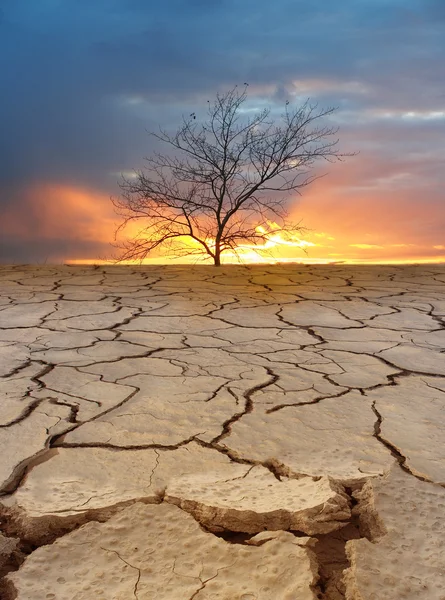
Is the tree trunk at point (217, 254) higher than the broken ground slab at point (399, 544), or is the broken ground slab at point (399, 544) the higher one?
the tree trunk at point (217, 254)

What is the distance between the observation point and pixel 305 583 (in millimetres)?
917

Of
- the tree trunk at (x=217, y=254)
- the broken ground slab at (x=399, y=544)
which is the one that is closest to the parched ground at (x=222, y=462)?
the broken ground slab at (x=399, y=544)

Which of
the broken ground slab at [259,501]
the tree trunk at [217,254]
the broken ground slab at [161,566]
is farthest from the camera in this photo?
the tree trunk at [217,254]

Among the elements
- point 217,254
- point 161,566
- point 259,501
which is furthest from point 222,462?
point 217,254

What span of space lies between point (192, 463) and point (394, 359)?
1.25m

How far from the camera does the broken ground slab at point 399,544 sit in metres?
0.91

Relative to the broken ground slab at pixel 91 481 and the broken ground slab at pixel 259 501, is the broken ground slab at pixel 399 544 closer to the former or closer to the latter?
the broken ground slab at pixel 259 501

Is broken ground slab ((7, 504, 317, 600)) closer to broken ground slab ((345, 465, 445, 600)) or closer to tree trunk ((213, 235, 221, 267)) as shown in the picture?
broken ground slab ((345, 465, 445, 600))

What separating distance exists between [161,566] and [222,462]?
398 mm

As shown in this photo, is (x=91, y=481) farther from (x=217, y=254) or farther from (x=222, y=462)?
(x=217, y=254)

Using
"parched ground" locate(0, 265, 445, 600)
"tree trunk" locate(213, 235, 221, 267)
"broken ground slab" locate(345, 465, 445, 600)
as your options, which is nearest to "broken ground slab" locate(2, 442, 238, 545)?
"parched ground" locate(0, 265, 445, 600)

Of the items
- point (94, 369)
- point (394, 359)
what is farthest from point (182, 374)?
point (394, 359)

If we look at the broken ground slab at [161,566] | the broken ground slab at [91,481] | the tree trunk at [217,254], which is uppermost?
the tree trunk at [217,254]

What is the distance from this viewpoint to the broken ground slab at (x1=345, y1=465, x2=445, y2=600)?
35.8 inches
